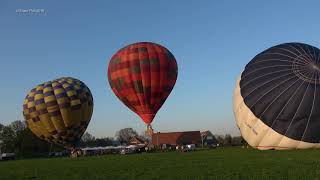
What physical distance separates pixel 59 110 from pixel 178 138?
49.4 meters

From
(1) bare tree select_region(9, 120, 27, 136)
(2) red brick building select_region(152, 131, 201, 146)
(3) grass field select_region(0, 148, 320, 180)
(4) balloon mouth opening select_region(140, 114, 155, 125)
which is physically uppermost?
(1) bare tree select_region(9, 120, 27, 136)

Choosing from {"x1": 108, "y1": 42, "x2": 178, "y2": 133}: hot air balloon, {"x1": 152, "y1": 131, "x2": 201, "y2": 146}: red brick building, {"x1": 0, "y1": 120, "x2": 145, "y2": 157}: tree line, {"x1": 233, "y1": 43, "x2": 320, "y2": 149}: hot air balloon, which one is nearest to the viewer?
{"x1": 233, "y1": 43, "x2": 320, "y2": 149}: hot air balloon

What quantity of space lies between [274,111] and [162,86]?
13311mm

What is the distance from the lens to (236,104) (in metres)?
31.1

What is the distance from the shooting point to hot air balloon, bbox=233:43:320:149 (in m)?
26.7

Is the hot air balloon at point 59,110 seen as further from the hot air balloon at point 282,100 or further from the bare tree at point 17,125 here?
the bare tree at point 17,125

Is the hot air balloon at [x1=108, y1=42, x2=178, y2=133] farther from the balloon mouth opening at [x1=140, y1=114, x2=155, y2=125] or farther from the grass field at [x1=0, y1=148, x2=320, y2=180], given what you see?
the grass field at [x1=0, y1=148, x2=320, y2=180]

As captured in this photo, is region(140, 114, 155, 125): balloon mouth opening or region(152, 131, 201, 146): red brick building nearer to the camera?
region(140, 114, 155, 125): balloon mouth opening

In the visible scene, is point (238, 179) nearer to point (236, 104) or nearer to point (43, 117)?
point (236, 104)

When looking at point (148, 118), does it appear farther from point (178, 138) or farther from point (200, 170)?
point (178, 138)

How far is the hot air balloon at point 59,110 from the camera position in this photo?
4260 cm

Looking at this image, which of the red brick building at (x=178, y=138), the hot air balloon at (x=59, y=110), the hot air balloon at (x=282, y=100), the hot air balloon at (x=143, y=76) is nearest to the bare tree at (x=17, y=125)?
the red brick building at (x=178, y=138)

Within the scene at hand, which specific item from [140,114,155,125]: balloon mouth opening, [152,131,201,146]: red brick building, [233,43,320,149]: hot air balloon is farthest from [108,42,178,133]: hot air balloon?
[152,131,201,146]: red brick building

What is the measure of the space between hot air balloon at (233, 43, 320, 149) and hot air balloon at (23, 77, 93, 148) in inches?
736
